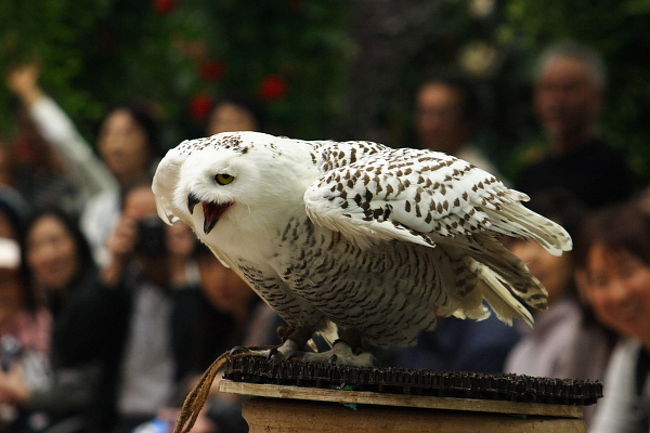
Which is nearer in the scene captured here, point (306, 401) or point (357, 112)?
point (306, 401)

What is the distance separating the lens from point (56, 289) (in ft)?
16.4

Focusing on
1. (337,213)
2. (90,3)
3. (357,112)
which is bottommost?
(357,112)

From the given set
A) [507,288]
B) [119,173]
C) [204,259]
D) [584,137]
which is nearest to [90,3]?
[119,173]

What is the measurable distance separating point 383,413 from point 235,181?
52cm

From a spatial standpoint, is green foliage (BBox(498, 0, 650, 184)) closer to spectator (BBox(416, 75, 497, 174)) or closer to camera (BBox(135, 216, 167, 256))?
spectator (BBox(416, 75, 497, 174))

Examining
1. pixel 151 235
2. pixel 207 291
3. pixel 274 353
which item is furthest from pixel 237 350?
pixel 151 235

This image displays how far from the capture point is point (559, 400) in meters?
2.14

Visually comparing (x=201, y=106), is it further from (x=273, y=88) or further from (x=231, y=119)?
(x=231, y=119)

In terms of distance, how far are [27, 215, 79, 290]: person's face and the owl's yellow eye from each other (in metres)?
3.01

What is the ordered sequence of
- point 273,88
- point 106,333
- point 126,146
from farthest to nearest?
point 273,88, point 126,146, point 106,333

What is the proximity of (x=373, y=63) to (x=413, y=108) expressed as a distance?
51.8 inches

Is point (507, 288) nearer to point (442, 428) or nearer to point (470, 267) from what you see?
point (470, 267)

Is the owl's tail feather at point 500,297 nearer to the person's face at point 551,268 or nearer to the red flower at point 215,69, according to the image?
the person's face at point 551,268

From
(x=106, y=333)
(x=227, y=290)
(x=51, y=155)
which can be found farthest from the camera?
(x=51, y=155)
